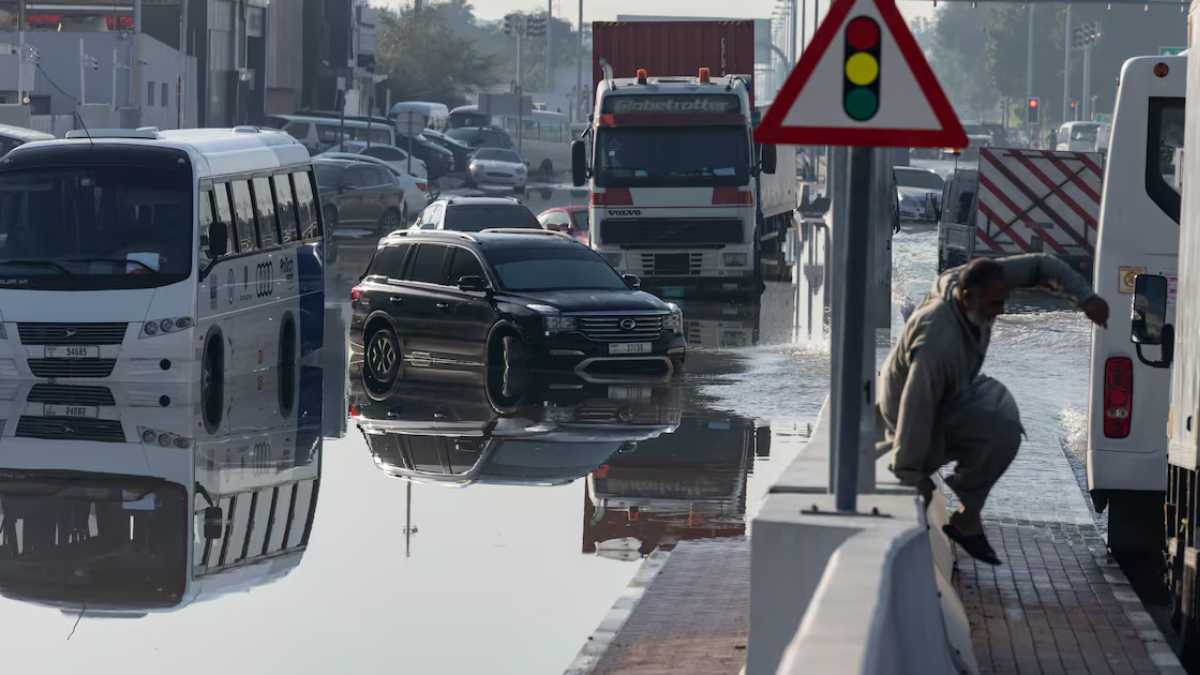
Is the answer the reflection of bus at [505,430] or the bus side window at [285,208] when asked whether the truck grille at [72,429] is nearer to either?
the reflection of bus at [505,430]

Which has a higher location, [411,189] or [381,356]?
[411,189]

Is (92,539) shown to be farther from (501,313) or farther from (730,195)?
(730,195)

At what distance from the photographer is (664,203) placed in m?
32.5

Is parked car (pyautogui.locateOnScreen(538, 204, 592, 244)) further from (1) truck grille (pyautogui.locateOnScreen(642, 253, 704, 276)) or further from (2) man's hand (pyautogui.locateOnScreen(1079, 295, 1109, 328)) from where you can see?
(2) man's hand (pyautogui.locateOnScreen(1079, 295, 1109, 328))

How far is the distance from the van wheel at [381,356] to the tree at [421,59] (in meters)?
90.4

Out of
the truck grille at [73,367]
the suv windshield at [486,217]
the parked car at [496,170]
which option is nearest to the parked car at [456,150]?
the parked car at [496,170]

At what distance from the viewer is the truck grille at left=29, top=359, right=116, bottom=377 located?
1975 centimetres

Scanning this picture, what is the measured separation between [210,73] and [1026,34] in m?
89.7

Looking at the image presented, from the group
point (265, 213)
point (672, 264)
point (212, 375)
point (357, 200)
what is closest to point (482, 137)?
point (357, 200)

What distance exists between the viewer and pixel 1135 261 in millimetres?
12094

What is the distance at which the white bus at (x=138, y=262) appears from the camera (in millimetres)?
19750

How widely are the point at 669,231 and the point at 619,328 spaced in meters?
10.2

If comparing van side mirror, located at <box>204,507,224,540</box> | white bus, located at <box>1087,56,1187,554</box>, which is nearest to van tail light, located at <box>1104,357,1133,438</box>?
white bus, located at <box>1087,56,1187,554</box>

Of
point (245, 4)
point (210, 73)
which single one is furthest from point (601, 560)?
point (245, 4)
